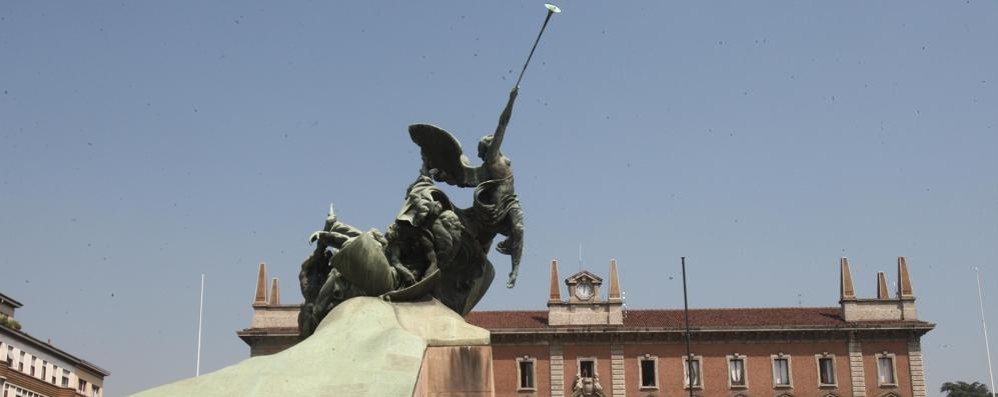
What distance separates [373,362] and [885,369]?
178 feet

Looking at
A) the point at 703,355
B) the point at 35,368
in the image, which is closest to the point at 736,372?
the point at 703,355

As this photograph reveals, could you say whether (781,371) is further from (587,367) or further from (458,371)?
(458,371)

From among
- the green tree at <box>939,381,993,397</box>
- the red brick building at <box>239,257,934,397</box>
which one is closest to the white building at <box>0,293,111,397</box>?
the red brick building at <box>239,257,934,397</box>

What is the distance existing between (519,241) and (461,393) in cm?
195

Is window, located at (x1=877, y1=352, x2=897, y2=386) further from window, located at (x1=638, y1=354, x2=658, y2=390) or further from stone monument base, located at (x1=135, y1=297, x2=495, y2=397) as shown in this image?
stone monument base, located at (x1=135, y1=297, x2=495, y2=397)

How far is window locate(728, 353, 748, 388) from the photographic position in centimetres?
5778

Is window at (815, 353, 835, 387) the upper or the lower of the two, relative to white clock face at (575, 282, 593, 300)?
lower

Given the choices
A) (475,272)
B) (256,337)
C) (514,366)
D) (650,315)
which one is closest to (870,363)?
(650,315)

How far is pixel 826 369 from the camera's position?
2306 inches

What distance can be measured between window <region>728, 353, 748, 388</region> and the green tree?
36.7 meters

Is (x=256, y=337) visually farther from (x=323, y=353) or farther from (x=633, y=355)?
(x=323, y=353)

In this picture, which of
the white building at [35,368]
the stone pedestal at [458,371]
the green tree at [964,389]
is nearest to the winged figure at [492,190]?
the stone pedestal at [458,371]

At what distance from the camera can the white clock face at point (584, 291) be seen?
5991 cm

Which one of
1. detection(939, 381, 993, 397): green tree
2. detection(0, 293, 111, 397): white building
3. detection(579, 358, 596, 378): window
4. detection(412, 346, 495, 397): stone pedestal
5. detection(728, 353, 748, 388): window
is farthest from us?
detection(939, 381, 993, 397): green tree
